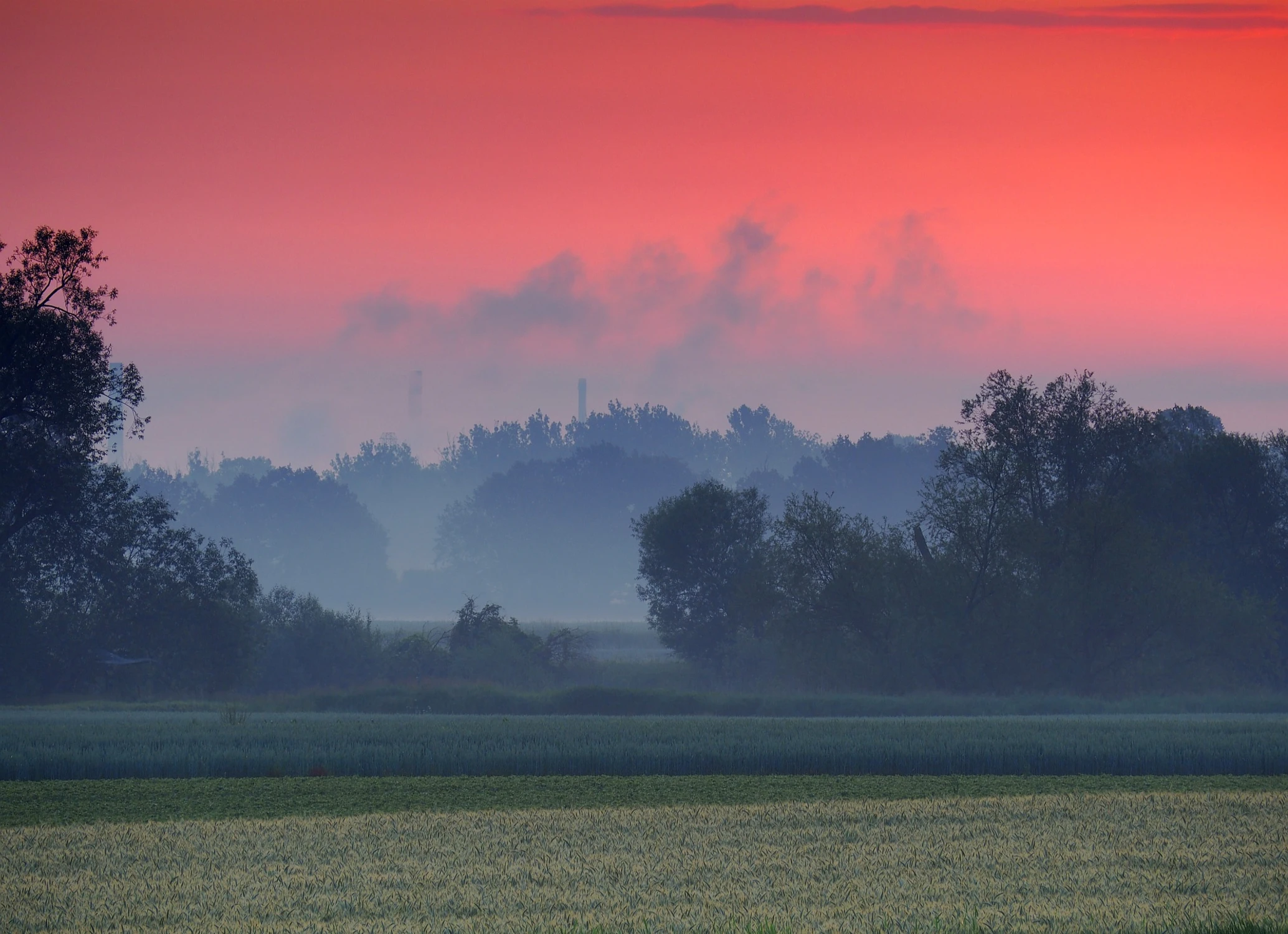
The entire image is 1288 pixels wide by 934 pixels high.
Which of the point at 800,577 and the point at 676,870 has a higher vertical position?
the point at 800,577

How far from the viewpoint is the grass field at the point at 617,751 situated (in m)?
22.2

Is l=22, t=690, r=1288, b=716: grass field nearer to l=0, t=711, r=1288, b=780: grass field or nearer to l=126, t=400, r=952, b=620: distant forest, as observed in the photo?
l=0, t=711, r=1288, b=780: grass field

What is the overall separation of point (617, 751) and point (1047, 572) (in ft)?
98.0

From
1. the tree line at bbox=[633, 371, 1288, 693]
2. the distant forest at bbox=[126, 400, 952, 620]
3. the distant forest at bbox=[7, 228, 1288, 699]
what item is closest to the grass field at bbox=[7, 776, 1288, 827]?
the distant forest at bbox=[7, 228, 1288, 699]

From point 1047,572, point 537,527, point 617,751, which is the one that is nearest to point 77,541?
point 617,751

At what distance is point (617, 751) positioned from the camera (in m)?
23.3

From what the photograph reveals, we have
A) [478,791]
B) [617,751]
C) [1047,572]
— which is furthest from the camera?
[1047,572]

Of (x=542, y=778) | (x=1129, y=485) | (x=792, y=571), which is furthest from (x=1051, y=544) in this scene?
(x=542, y=778)

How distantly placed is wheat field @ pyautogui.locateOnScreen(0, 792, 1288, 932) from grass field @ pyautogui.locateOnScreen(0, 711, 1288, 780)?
5.24 m

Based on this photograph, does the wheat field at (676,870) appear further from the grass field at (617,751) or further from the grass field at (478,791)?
the grass field at (617,751)

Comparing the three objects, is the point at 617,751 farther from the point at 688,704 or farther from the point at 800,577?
the point at 800,577

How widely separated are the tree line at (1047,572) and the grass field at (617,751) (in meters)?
20.9

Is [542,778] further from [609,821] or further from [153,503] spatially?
[153,503]

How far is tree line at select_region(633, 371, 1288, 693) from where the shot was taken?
47.8m
